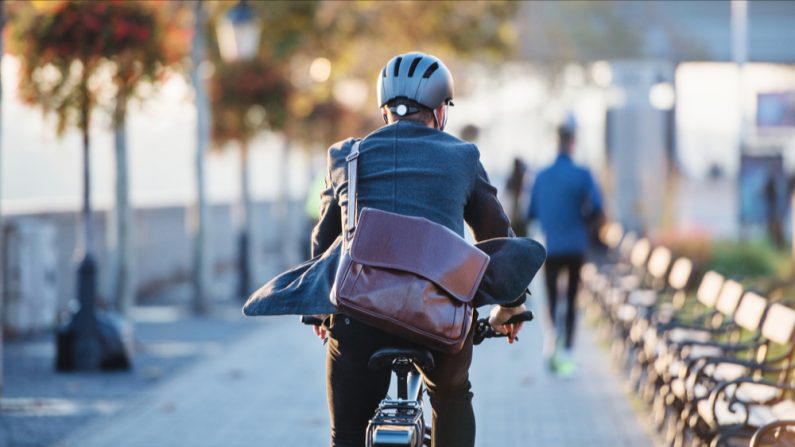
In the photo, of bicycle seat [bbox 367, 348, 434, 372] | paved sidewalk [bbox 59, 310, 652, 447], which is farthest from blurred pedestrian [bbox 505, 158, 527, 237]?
bicycle seat [bbox 367, 348, 434, 372]

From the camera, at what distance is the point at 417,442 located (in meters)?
4.72

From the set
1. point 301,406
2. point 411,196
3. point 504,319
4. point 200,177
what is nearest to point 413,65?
point 411,196

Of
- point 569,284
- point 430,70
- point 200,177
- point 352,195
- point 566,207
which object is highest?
point 430,70

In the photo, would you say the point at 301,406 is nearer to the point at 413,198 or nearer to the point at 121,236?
the point at 121,236

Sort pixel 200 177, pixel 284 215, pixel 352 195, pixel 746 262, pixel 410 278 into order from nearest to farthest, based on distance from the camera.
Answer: pixel 410 278, pixel 352 195, pixel 746 262, pixel 200 177, pixel 284 215

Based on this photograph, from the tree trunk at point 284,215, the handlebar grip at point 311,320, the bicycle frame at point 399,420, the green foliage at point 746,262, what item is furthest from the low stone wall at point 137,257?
the bicycle frame at point 399,420

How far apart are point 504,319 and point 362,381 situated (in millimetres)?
608

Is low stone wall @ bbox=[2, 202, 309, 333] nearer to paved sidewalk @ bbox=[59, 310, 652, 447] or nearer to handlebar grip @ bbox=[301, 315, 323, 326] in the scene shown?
paved sidewalk @ bbox=[59, 310, 652, 447]

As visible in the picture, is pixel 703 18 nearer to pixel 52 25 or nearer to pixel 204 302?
pixel 204 302

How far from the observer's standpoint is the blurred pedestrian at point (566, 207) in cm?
1184

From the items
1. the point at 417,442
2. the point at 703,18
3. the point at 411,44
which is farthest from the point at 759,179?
the point at 417,442

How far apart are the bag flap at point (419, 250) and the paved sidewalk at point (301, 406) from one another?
4.59 meters

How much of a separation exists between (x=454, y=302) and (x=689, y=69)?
3189cm

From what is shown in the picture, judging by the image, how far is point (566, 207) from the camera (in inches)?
466
